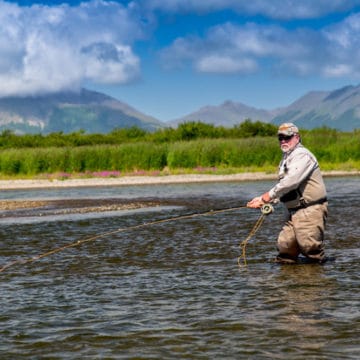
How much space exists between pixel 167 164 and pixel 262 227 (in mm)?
27127

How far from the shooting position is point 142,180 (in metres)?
36.5

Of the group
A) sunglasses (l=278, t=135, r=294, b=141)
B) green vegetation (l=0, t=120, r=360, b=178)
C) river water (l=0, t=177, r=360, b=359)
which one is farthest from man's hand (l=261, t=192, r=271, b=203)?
green vegetation (l=0, t=120, r=360, b=178)

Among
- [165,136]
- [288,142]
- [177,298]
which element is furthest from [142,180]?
[177,298]

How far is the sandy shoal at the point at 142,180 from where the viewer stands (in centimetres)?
3562

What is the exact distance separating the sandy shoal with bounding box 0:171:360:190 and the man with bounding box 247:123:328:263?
25.6 m

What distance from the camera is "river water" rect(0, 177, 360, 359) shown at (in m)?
5.95

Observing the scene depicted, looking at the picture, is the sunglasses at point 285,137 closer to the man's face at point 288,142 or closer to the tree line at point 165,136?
the man's face at point 288,142

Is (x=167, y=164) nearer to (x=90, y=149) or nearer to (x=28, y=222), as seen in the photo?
(x=90, y=149)

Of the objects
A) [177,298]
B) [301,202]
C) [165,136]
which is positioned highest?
[165,136]

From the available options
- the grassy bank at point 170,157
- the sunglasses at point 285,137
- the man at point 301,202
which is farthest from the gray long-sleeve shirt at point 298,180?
the grassy bank at point 170,157

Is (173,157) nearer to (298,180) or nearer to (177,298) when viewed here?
(298,180)

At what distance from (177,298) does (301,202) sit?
2.45m

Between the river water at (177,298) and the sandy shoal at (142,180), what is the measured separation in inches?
840

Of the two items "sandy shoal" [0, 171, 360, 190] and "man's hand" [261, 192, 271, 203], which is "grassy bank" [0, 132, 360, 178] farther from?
"man's hand" [261, 192, 271, 203]
